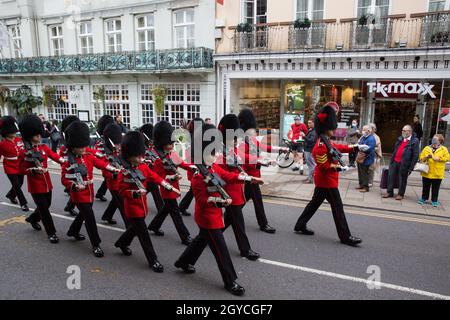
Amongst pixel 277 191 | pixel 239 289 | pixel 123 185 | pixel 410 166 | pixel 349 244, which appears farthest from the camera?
pixel 277 191

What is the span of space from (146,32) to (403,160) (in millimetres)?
13533

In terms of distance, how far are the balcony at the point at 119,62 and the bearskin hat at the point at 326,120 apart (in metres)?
10.00

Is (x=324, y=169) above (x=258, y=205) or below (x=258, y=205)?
above

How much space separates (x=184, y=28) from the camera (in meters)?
16.5

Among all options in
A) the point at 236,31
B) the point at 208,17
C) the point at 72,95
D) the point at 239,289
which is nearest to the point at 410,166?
the point at 239,289

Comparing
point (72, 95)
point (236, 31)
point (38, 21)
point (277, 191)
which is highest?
point (38, 21)

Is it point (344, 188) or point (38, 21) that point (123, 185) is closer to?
point (344, 188)

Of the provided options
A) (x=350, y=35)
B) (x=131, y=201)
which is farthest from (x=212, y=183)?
(x=350, y=35)

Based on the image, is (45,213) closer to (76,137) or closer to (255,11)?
(76,137)

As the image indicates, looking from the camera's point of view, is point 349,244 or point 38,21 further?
point 38,21

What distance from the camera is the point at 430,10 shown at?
12.3 m

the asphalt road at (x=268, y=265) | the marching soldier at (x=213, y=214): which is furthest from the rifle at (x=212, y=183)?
the asphalt road at (x=268, y=265)

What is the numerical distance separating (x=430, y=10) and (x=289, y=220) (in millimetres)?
9739

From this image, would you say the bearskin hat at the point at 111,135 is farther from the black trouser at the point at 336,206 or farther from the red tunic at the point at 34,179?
the black trouser at the point at 336,206
